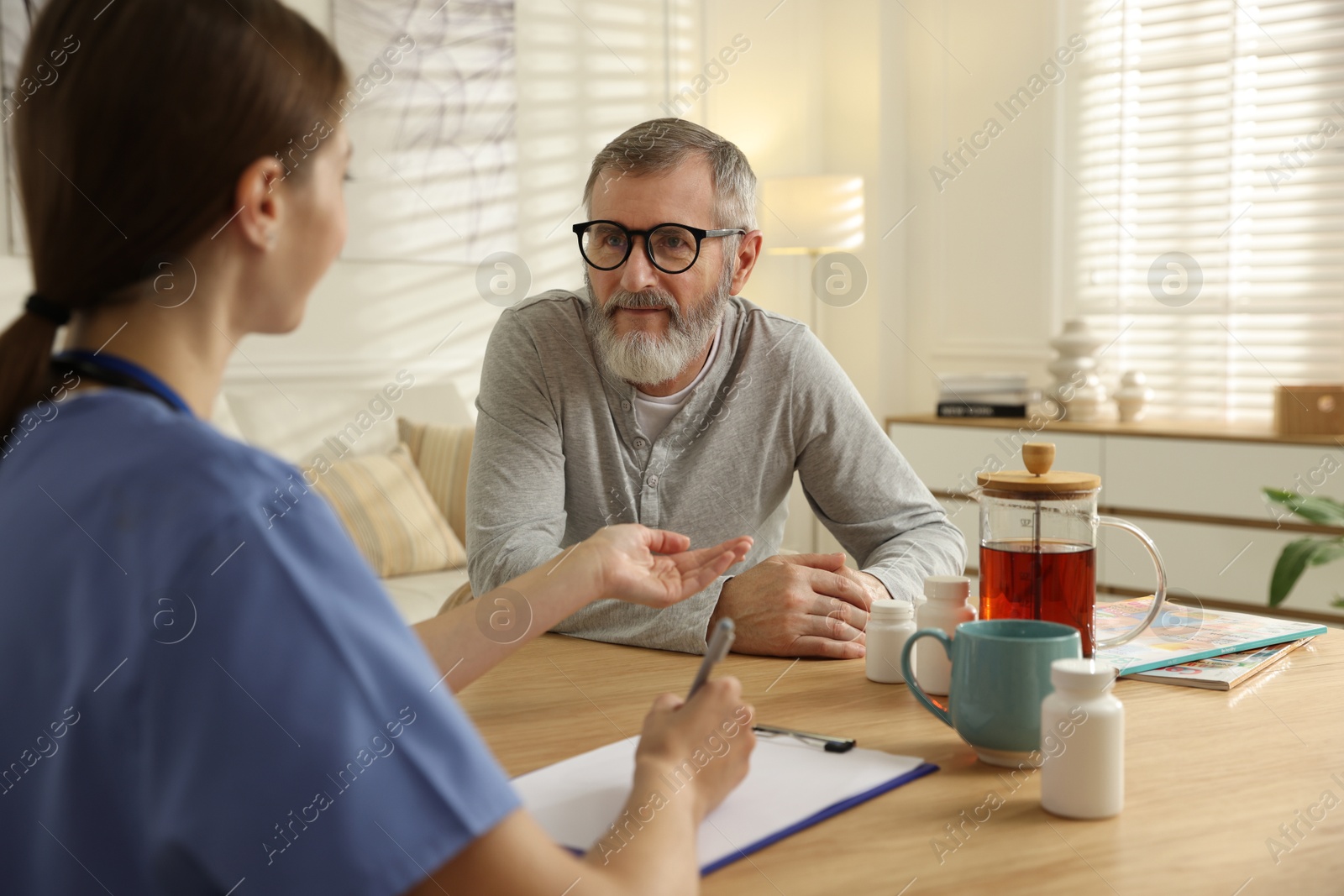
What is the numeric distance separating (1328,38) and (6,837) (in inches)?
174

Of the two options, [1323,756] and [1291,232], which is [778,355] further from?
[1291,232]

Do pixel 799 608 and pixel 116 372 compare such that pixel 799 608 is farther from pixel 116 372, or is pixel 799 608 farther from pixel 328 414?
pixel 328 414

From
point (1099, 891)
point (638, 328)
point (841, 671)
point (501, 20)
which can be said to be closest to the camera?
point (1099, 891)

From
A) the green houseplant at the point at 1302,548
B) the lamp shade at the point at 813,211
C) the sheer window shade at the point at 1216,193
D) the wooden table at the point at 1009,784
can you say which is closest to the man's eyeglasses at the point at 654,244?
the wooden table at the point at 1009,784

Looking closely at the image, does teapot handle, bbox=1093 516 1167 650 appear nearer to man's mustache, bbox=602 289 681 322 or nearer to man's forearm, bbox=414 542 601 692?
man's forearm, bbox=414 542 601 692

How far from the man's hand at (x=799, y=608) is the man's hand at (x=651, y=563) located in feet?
0.46

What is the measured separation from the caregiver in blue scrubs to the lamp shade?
386 centimetres

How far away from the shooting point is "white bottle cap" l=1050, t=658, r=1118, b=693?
93cm

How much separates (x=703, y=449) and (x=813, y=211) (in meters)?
2.80

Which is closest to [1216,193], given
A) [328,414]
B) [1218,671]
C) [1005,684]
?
[328,414]

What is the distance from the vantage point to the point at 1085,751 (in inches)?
36.1

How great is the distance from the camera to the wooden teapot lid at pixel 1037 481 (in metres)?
1.21

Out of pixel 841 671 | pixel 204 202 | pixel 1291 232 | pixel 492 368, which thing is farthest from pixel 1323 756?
pixel 1291 232

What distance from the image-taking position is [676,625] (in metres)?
1.47
